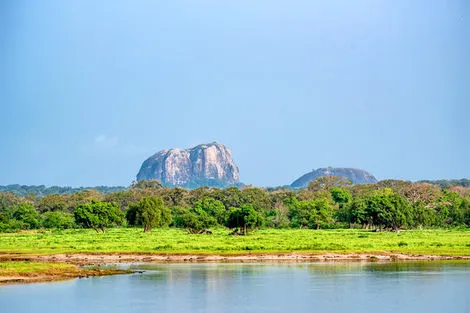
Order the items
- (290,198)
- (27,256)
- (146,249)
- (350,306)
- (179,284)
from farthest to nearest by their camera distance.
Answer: (290,198), (146,249), (27,256), (179,284), (350,306)

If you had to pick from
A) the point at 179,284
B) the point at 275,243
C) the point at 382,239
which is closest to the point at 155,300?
the point at 179,284

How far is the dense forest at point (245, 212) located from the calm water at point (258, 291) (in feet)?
103

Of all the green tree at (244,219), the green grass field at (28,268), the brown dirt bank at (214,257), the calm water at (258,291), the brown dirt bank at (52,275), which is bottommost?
the calm water at (258,291)

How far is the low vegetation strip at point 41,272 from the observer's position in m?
39.8

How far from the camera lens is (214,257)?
5203 centimetres

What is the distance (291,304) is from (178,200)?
98257 millimetres

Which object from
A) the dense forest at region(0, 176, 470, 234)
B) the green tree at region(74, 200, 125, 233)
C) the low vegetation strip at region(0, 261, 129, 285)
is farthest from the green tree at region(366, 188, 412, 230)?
the low vegetation strip at region(0, 261, 129, 285)

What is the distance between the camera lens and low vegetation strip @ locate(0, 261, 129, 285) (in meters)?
39.8

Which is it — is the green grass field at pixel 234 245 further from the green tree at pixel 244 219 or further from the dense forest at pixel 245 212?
the dense forest at pixel 245 212

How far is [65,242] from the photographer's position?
203ft

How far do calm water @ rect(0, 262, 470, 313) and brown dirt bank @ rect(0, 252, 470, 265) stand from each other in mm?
5389

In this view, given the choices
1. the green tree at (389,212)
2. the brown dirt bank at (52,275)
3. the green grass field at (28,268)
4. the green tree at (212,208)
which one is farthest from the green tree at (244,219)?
the brown dirt bank at (52,275)

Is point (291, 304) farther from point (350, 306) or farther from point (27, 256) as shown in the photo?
point (27, 256)

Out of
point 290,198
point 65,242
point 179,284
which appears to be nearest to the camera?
point 179,284
